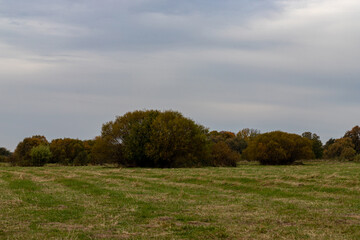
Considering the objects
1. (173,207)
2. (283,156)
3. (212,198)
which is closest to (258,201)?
(212,198)

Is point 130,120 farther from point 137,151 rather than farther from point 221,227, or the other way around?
point 221,227

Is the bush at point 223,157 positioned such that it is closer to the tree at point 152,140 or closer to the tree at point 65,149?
the tree at point 152,140

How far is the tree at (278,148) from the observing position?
280ft

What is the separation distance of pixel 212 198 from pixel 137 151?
47.8m

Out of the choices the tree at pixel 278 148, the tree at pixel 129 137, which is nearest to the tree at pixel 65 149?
the tree at pixel 129 137

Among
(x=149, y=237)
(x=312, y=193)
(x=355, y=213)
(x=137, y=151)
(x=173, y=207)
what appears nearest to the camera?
(x=149, y=237)

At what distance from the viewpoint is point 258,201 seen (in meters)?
19.0

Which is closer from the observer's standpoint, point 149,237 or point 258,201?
point 149,237

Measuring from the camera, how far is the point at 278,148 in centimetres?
8512

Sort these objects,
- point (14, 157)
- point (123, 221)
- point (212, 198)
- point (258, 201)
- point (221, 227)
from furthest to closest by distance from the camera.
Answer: point (14, 157)
point (212, 198)
point (258, 201)
point (123, 221)
point (221, 227)

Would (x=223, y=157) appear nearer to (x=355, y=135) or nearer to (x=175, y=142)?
(x=175, y=142)

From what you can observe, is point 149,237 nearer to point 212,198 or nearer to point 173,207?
point 173,207

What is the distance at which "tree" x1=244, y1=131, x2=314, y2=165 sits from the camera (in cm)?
8544

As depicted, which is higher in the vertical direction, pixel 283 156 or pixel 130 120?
pixel 130 120
